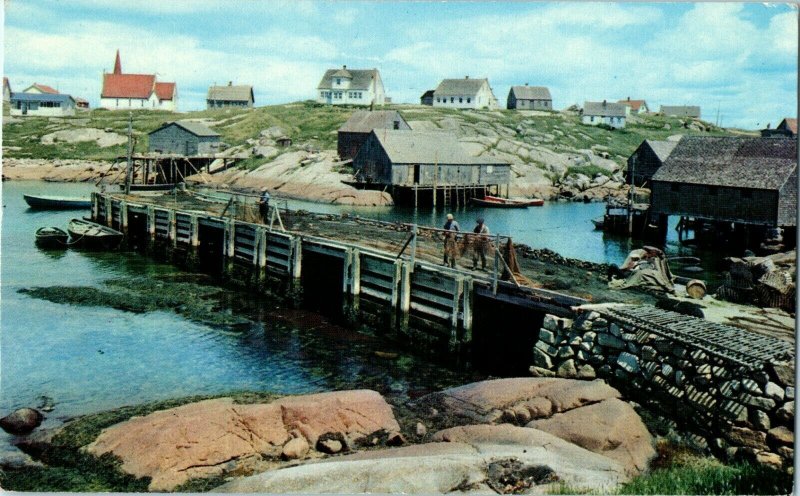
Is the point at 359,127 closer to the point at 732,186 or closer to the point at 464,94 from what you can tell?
the point at 464,94

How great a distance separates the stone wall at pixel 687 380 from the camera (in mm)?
11641

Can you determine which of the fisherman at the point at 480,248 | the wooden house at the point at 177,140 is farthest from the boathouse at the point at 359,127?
the fisherman at the point at 480,248

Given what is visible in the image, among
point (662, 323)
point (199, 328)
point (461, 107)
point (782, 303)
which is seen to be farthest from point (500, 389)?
point (461, 107)


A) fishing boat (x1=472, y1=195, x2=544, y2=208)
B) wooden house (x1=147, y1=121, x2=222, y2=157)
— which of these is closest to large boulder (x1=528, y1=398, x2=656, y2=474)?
fishing boat (x1=472, y1=195, x2=544, y2=208)

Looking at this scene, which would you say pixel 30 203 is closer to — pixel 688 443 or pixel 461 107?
pixel 688 443

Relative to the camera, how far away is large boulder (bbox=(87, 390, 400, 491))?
11883mm

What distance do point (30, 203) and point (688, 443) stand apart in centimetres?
5446

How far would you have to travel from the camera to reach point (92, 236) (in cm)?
3744

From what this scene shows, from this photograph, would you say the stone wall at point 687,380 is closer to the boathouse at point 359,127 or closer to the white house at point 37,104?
the boathouse at point 359,127

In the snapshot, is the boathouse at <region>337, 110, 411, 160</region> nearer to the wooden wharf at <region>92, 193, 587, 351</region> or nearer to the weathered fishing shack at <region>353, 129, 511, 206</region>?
the weathered fishing shack at <region>353, 129, 511, 206</region>

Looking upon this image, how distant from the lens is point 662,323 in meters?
14.7

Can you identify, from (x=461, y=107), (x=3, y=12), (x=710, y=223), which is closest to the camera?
(x=3, y=12)

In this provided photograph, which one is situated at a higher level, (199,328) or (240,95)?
(240,95)

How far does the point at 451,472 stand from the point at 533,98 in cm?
13507
